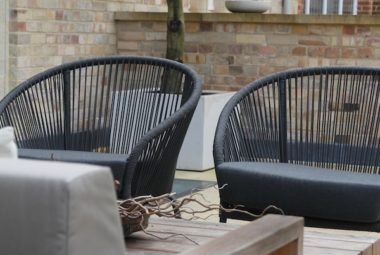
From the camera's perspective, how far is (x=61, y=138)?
4914mm

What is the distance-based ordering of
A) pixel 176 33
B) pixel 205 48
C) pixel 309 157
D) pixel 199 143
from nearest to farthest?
pixel 309 157 < pixel 199 143 < pixel 176 33 < pixel 205 48

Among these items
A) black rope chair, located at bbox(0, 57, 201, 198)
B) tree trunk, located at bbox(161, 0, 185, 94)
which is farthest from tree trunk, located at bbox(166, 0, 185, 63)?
black rope chair, located at bbox(0, 57, 201, 198)

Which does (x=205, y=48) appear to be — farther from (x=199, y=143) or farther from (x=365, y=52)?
(x=199, y=143)

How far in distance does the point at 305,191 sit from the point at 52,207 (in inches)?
101

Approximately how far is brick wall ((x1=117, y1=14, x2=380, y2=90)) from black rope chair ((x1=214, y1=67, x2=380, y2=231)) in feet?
10.0

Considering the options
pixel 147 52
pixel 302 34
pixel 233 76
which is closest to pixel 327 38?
pixel 302 34

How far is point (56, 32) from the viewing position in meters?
8.23

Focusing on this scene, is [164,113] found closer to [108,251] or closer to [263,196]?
[263,196]

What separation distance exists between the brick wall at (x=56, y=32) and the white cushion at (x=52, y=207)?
20.9ft

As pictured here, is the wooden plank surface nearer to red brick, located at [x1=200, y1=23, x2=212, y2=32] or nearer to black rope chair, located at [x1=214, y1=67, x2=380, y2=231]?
black rope chair, located at [x1=214, y1=67, x2=380, y2=231]

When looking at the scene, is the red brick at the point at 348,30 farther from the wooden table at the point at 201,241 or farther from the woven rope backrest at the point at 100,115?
the wooden table at the point at 201,241

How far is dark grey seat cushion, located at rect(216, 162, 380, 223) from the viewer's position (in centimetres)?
381

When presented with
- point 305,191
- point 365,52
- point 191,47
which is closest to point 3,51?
point 191,47

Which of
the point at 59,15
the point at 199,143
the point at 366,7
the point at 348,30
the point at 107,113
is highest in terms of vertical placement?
the point at 59,15
